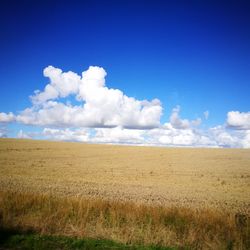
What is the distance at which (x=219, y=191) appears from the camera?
24.9 metres

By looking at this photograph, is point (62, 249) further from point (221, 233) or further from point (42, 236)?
point (221, 233)

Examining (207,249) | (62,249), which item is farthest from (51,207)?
(207,249)

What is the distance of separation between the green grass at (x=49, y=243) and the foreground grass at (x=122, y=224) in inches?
2.1

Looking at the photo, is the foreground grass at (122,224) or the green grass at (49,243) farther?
the foreground grass at (122,224)

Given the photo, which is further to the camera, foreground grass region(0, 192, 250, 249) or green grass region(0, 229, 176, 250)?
foreground grass region(0, 192, 250, 249)

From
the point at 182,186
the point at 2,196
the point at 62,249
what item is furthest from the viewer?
the point at 182,186

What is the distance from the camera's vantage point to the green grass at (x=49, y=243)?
7410 millimetres

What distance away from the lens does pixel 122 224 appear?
393 inches

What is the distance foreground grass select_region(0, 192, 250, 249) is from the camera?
27.9ft

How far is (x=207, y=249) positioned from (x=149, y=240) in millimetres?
1665

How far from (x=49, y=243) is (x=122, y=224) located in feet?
9.99

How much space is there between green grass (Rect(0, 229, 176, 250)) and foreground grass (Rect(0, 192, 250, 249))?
0.18 ft

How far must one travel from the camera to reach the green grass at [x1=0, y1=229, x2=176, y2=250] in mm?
7410

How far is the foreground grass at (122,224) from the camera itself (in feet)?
27.9
